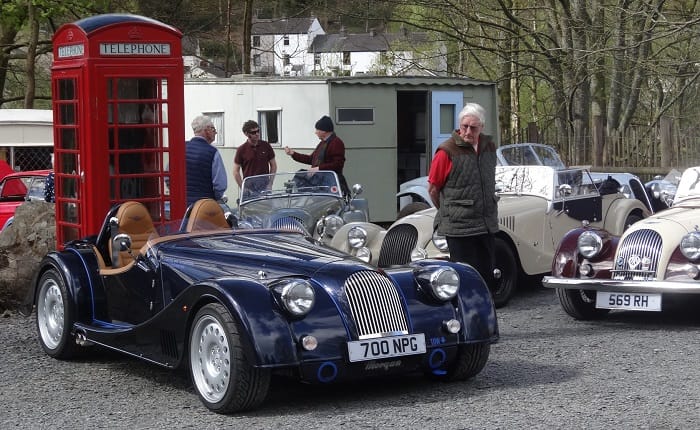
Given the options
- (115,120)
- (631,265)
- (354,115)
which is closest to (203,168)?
(115,120)

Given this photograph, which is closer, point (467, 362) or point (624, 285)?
point (467, 362)

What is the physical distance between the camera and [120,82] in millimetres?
10641

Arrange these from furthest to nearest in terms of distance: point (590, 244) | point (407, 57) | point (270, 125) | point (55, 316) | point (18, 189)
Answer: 1. point (407, 57)
2. point (270, 125)
3. point (18, 189)
4. point (590, 244)
5. point (55, 316)

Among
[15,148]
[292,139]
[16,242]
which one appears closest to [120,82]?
[16,242]

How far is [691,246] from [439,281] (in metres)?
3.31

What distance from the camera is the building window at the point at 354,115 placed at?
732 inches

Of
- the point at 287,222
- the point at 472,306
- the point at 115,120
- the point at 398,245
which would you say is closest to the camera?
the point at 472,306

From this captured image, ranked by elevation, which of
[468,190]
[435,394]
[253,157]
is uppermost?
[253,157]

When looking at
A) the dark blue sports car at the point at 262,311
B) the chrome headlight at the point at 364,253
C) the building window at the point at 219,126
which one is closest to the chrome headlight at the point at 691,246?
the dark blue sports car at the point at 262,311

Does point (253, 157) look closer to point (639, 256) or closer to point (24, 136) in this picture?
point (639, 256)

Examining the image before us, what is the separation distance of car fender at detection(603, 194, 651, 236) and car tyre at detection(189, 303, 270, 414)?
712 centimetres

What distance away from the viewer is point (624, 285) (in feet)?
30.9

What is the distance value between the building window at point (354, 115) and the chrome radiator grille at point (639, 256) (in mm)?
9369

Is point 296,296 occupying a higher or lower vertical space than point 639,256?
higher
